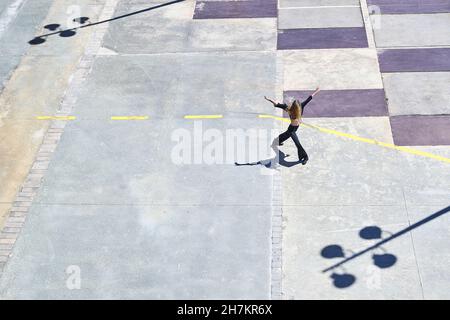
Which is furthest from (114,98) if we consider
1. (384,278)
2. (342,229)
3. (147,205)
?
(384,278)

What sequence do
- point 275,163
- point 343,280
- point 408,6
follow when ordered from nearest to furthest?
point 343,280 → point 275,163 → point 408,6

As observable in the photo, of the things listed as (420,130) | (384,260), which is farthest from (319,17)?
(384,260)

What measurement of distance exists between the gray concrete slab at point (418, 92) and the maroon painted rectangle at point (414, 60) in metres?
0.25

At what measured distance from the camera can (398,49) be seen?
18984mm

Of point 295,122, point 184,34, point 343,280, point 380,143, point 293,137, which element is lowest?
point 343,280

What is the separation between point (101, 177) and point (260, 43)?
23.6 feet

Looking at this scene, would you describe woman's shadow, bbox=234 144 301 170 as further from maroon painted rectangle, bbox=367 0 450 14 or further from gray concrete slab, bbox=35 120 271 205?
maroon painted rectangle, bbox=367 0 450 14

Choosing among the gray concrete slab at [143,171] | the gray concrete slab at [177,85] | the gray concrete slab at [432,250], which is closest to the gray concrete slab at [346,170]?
the gray concrete slab at [432,250]

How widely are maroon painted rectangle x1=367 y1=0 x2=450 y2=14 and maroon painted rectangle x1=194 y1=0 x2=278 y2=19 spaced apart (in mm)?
3340

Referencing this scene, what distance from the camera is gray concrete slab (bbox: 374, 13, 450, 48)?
63.0 feet

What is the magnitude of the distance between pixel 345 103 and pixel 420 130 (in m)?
2.18

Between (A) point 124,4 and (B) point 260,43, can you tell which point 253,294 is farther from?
(A) point 124,4

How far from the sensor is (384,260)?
13.0 meters

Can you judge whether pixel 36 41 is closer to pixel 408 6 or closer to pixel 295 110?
pixel 295 110
